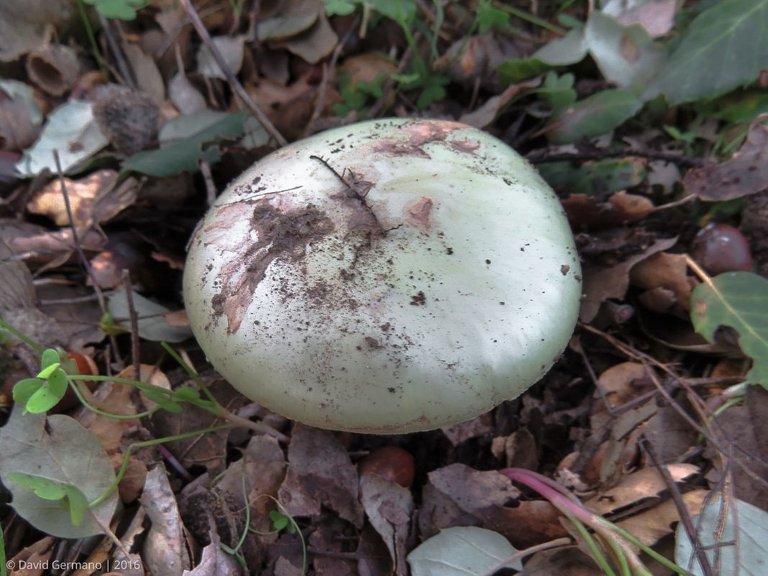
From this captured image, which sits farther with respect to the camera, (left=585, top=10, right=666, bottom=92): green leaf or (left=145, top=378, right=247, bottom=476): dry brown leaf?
(left=585, top=10, right=666, bottom=92): green leaf

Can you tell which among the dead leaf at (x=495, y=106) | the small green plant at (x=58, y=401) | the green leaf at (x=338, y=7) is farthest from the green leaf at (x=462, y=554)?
the green leaf at (x=338, y=7)

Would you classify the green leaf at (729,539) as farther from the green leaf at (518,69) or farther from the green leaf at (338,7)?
the green leaf at (338,7)

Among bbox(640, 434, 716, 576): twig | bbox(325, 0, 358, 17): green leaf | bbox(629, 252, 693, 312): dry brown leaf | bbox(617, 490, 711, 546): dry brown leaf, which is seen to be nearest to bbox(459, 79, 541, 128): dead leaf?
bbox(325, 0, 358, 17): green leaf

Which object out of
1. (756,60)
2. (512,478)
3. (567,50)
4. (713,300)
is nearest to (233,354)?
(512,478)

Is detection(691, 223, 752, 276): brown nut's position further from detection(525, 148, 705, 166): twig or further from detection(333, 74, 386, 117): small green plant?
detection(333, 74, 386, 117): small green plant

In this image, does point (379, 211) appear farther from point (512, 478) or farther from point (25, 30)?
point (25, 30)
